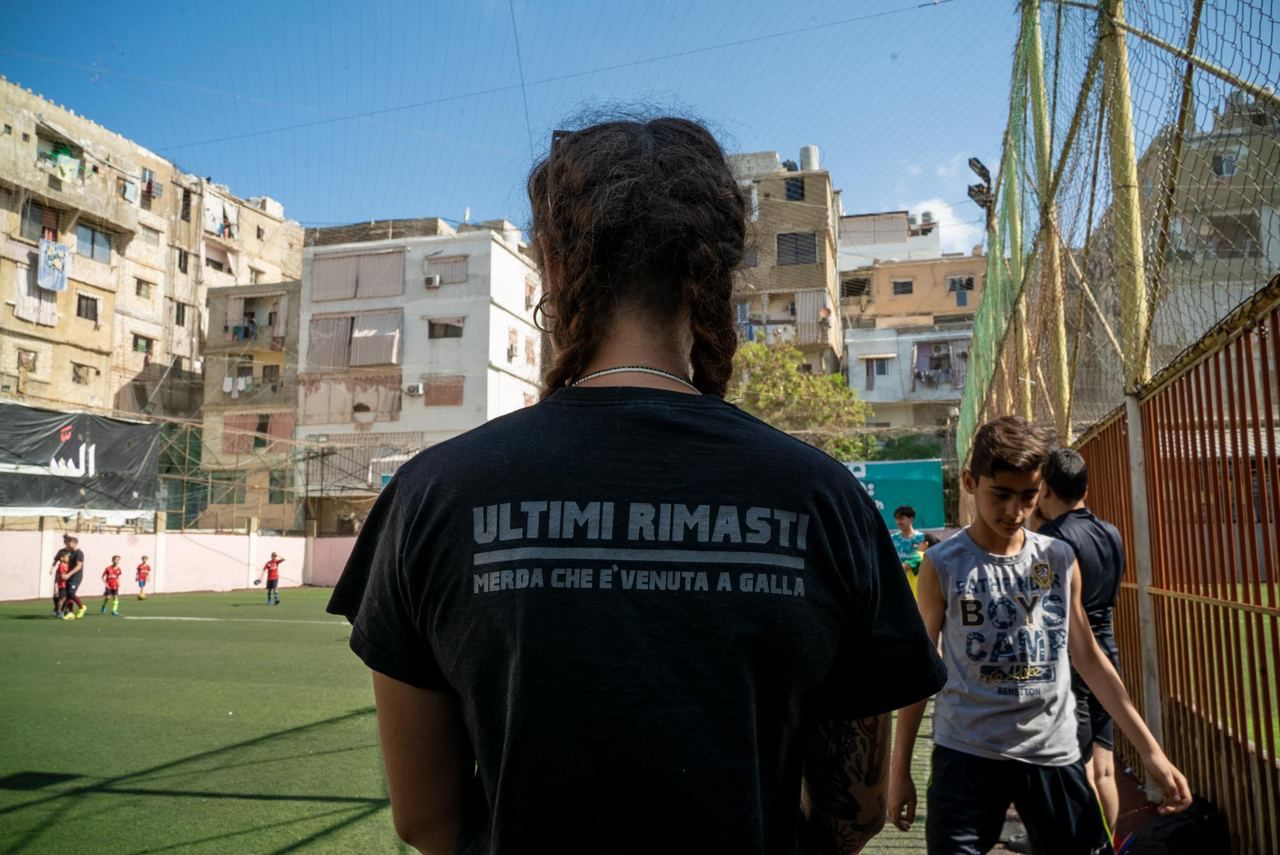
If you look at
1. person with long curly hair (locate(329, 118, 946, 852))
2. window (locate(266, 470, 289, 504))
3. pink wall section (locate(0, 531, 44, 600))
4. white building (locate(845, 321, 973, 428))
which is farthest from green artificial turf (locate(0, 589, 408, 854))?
white building (locate(845, 321, 973, 428))

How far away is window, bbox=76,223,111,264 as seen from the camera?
40125 mm

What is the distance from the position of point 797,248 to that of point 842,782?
144 ft

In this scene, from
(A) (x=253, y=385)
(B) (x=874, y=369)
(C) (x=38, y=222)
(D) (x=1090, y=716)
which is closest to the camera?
(D) (x=1090, y=716)

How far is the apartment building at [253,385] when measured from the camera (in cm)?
4306

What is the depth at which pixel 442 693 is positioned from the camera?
48.6 inches

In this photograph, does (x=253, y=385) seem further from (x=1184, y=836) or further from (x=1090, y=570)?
(x=1184, y=836)

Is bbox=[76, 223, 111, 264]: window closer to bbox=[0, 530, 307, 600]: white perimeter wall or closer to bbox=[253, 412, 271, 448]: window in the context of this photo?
bbox=[253, 412, 271, 448]: window

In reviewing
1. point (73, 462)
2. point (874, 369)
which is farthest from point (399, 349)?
point (874, 369)

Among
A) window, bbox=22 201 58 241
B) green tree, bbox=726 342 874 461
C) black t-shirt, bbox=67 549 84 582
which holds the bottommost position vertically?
black t-shirt, bbox=67 549 84 582

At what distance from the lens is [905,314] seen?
48.7 m

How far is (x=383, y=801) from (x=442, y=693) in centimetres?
475

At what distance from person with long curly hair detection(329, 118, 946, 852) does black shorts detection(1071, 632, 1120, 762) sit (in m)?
3.11

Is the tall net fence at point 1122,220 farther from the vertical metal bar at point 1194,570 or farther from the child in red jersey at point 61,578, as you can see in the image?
the child in red jersey at point 61,578

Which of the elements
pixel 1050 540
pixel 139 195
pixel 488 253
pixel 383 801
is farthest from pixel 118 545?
pixel 1050 540
